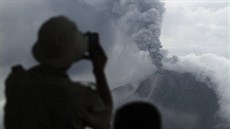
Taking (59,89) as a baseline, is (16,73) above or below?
above

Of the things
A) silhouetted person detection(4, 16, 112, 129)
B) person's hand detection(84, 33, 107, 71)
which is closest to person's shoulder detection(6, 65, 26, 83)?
silhouetted person detection(4, 16, 112, 129)

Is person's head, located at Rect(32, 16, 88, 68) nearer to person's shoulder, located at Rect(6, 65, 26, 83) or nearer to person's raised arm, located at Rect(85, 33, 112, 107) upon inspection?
person's raised arm, located at Rect(85, 33, 112, 107)

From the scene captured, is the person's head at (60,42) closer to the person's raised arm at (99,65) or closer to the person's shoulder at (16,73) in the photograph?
the person's raised arm at (99,65)

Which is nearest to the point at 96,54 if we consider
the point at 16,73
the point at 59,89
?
the point at 59,89

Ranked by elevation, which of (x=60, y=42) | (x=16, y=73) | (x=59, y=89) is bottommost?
(x=59, y=89)

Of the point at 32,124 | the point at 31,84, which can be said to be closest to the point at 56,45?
the point at 31,84

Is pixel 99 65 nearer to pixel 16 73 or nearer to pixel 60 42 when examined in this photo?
pixel 60 42
